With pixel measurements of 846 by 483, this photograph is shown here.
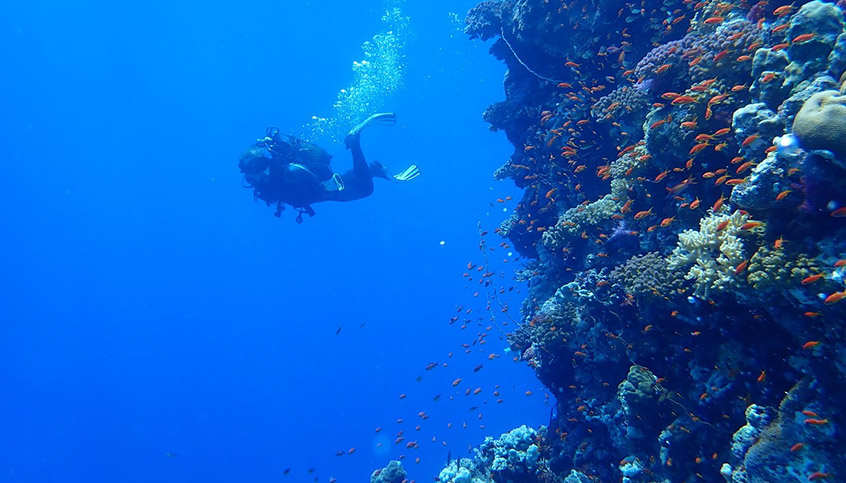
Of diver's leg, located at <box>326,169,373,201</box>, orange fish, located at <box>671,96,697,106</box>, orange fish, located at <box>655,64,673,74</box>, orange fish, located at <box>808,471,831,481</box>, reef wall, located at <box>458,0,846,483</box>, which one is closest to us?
orange fish, located at <box>808,471,831,481</box>

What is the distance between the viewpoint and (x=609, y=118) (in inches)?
299

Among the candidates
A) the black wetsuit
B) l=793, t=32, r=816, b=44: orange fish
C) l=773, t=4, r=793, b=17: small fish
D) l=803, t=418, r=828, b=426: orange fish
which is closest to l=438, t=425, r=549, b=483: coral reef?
l=803, t=418, r=828, b=426: orange fish

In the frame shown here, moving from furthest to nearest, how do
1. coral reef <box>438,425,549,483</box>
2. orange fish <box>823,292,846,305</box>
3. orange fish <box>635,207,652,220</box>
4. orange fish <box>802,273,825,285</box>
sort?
1. coral reef <box>438,425,549,483</box>
2. orange fish <box>635,207,652,220</box>
3. orange fish <box>802,273,825,285</box>
4. orange fish <box>823,292,846,305</box>

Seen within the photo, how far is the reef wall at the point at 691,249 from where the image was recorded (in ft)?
12.6

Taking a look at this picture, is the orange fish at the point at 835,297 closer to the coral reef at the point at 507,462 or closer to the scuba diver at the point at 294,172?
the coral reef at the point at 507,462

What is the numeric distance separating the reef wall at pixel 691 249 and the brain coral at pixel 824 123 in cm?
1

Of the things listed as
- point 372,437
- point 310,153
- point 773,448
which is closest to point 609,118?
point 773,448

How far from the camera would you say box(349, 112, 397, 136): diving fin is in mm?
15141

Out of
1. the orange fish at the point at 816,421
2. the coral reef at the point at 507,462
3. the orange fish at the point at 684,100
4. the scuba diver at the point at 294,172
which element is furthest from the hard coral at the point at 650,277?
the scuba diver at the point at 294,172

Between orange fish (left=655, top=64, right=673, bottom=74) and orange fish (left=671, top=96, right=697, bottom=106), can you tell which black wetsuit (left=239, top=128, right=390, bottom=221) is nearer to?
orange fish (left=655, top=64, right=673, bottom=74)

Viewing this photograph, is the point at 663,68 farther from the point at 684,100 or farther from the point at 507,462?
the point at 507,462

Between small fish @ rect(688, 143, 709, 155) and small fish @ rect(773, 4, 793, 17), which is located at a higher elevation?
small fish @ rect(773, 4, 793, 17)

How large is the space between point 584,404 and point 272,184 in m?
10.6

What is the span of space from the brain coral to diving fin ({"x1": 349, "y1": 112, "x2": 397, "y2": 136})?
12937 millimetres
